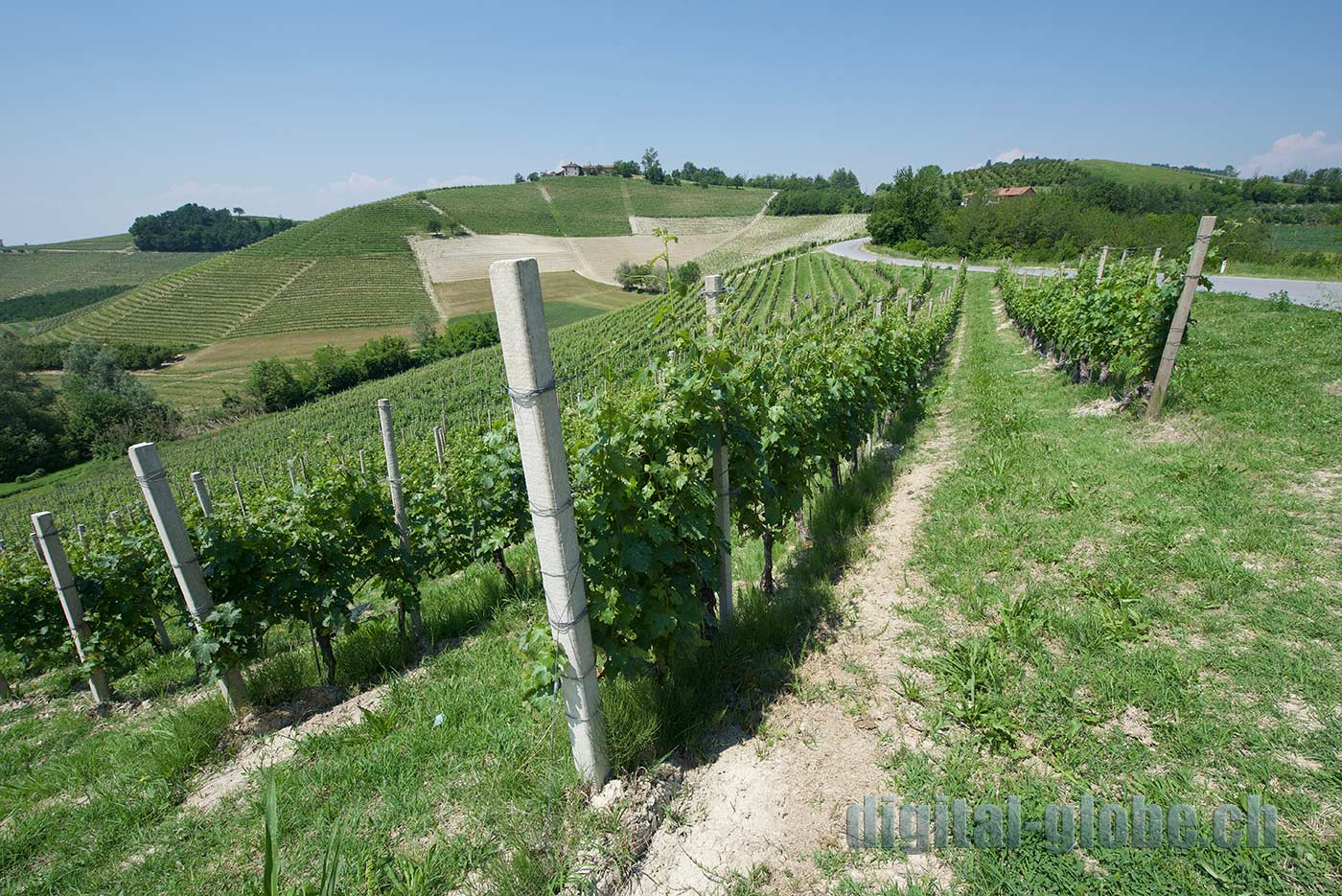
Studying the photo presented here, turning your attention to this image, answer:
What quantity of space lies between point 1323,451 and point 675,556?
21.2ft

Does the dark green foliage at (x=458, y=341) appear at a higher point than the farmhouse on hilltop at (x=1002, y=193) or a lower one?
lower

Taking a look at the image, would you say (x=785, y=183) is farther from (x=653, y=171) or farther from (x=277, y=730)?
(x=277, y=730)

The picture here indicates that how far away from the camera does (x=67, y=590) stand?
480 cm

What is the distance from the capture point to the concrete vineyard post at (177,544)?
3416 millimetres

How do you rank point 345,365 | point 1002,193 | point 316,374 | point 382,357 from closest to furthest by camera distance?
point 316,374, point 345,365, point 382,357, point 1002,193

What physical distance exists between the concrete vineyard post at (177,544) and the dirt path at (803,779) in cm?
316

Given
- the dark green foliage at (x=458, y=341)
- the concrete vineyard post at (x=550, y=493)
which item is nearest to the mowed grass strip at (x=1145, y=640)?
the concrete vineyard post at (x=550, y=493)

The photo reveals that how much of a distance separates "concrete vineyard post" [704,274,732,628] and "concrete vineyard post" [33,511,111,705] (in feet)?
17.6

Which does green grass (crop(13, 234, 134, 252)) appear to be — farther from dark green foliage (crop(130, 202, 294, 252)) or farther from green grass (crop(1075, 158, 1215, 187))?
green grass (crop(1075, 158, 1215, 187))

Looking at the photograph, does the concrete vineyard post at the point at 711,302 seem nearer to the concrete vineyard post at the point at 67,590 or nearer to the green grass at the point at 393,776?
the green grass at the point at 393,776

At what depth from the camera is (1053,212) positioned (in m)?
57.5

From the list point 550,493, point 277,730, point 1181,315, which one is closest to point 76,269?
point 277,730

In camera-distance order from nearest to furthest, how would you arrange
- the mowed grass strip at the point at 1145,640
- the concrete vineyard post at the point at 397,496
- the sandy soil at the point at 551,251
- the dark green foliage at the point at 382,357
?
1. the mowed grass strip at the point at 1145,640
2. the concrete vineyard post at the point at 397,496
3. the dark green foliage at the point at 382,357
4. the sandy soil at the point at 551,251

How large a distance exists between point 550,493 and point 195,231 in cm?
13850
